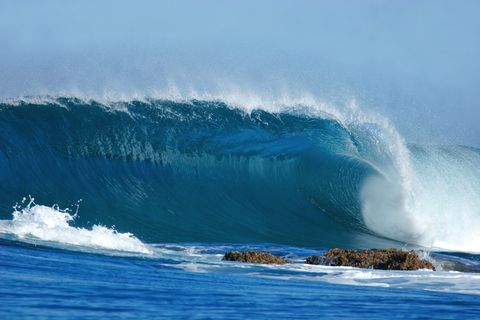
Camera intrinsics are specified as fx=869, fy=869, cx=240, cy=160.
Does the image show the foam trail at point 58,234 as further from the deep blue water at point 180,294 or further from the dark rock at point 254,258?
the deep blue water at point 180,294

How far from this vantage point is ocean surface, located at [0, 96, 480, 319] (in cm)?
1028

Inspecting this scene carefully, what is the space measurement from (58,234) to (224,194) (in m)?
6.96

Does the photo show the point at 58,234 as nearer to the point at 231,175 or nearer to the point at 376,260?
the point at 376,260

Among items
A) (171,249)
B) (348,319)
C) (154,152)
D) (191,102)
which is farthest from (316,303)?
(191,102)

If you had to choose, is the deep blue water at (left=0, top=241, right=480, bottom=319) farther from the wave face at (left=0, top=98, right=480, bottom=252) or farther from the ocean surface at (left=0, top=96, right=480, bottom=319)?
the wave face at (left=0, top=98, right=480, bottom=252)

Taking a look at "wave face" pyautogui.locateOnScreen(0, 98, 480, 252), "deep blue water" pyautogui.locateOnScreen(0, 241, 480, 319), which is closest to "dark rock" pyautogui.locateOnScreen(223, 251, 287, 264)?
"deep blue water" pyautogui.locateOnScreen(0, 241, 480, 319)

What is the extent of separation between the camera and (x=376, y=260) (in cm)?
1165

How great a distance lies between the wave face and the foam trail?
2.50 m

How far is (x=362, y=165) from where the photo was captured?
19.7 metres

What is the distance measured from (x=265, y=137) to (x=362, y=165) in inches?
101

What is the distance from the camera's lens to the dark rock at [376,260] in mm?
11492

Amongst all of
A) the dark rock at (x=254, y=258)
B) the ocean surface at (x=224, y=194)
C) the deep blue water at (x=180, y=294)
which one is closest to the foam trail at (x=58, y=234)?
the ocean surface at (x=224, y=194)

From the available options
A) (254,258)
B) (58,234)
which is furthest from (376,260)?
(58,234)

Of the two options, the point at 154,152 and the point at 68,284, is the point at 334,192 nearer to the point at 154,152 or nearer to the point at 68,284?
the point at 154,152
